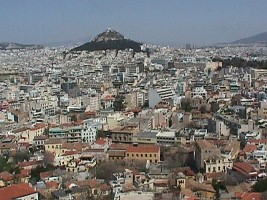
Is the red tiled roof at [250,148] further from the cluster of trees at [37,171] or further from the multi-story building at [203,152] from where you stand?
the cluster of trees at [37,171]

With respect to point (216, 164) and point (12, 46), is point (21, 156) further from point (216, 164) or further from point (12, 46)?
point (12, 46)

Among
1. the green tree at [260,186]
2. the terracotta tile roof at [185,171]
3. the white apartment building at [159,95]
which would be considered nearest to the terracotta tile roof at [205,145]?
the terracotta tile roof at [185,171]

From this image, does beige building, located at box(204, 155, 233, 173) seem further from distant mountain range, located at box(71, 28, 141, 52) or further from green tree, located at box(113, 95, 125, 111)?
distant mountain range, located at box(71, 28, 141, 52)

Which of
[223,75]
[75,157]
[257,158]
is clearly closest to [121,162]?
[75,157]

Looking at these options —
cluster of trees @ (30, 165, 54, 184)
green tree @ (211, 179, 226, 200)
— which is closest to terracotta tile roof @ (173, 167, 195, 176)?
green tree @ (211, 179, 226, 200)

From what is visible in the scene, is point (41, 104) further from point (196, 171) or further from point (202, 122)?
point (196, 171)

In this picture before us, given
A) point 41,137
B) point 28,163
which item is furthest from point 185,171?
point 41,137
